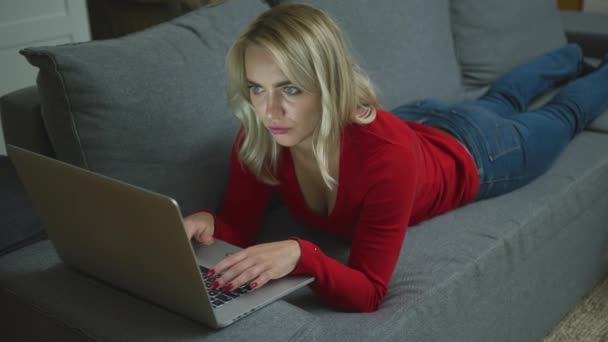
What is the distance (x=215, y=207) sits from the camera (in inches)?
60.4

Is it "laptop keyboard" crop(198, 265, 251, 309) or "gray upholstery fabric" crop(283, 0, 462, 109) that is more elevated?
"gray upholstery fabric" crop(283, 0, 462, 109)

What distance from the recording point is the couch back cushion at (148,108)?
1324 millimetres

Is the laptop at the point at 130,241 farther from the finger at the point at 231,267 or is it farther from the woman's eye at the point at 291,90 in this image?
the woman's eye at the point at 291,90

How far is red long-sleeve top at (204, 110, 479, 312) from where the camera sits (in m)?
1.24

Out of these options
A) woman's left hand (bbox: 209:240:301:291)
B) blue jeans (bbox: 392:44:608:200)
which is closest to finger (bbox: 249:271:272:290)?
woman's left hand (bbox: 209:240:301:291)

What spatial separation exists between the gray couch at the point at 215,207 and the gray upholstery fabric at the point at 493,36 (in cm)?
49

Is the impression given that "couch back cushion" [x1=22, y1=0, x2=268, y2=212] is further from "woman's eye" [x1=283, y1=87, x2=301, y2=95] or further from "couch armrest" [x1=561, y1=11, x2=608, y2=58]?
"couch armrest" [x1=561, y1=11, x2=608, y2=58]

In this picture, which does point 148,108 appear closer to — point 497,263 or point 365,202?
point 365,202

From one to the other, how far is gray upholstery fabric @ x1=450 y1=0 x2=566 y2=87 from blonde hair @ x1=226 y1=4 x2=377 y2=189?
1035 mm

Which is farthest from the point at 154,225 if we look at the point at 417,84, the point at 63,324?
the point at 417,84

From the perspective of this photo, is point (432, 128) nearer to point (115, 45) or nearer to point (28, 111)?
point (115, 45)

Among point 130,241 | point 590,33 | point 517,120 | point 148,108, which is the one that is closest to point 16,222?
point 148,108

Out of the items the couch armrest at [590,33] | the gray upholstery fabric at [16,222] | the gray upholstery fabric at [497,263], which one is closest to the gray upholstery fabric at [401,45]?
the gray upholstery fabric at [497,263]

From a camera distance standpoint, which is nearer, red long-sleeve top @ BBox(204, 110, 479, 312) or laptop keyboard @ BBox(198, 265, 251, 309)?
laptop keyboard @ BBox(198, 265, 251, 309)
